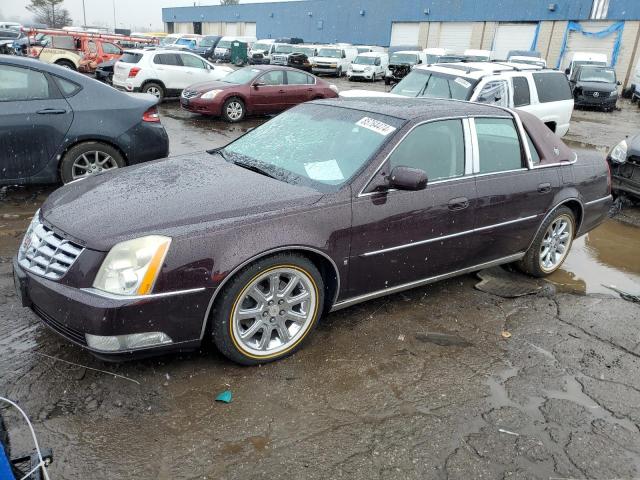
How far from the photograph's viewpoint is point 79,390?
116 inches

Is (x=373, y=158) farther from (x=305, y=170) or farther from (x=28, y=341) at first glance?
(x=28, y=341)

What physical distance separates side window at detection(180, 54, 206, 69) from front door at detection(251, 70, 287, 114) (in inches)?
140

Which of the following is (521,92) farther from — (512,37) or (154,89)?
(512,37)

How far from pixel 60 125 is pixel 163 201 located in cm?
322

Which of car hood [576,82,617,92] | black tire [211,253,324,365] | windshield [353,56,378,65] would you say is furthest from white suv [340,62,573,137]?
windshield [353,56,378,65]

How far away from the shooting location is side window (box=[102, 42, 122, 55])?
67.9 ft

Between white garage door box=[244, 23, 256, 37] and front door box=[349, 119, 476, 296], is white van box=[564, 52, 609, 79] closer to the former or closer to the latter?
front door box=[349, 119, 476, 296]

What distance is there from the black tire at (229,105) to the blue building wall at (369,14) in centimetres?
2625

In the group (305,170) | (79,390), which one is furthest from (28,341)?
(305,170)

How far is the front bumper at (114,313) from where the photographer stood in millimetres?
2719

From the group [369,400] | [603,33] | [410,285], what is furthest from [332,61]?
[369,400]

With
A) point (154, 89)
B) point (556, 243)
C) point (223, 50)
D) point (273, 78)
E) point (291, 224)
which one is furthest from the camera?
point (223, 50)

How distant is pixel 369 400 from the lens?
3068 millimetres

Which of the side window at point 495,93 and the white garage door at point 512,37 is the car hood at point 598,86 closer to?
the white garage door at point 512,37
